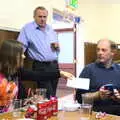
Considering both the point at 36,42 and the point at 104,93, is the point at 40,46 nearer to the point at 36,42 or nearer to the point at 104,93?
the point at 36,42

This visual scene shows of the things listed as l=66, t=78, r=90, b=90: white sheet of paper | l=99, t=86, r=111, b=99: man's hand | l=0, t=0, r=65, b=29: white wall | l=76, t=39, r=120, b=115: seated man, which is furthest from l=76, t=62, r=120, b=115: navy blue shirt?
l=0, t=0, r=65, b=29: white wall

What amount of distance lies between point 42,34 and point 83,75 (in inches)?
38.3

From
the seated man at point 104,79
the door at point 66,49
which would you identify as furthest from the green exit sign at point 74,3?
the seated man at point 104,79

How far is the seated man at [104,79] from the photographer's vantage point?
2465 millimetres

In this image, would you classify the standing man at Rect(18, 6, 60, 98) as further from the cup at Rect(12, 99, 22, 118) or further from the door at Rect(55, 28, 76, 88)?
the door at Rect(55, 28, 76, 88)

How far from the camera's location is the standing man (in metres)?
3.25

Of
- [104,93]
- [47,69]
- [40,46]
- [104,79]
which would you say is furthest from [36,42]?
[104,93]

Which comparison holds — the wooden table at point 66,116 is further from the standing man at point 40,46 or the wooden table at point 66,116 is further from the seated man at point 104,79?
the standing man at point 40,46

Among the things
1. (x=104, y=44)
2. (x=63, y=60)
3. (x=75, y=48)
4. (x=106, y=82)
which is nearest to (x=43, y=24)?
(x=104, y=44)

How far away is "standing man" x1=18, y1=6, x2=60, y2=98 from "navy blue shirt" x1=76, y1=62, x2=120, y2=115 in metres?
0.65

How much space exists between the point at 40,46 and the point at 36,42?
0.24 ft

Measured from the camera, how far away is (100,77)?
2633 millimetres

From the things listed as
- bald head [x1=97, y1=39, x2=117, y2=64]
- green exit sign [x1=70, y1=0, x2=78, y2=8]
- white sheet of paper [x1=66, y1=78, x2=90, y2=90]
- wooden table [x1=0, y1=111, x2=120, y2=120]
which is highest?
green exit sign [x1=70, y1=0, x2=78, y2=8]

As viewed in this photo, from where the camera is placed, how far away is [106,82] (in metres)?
2.62
